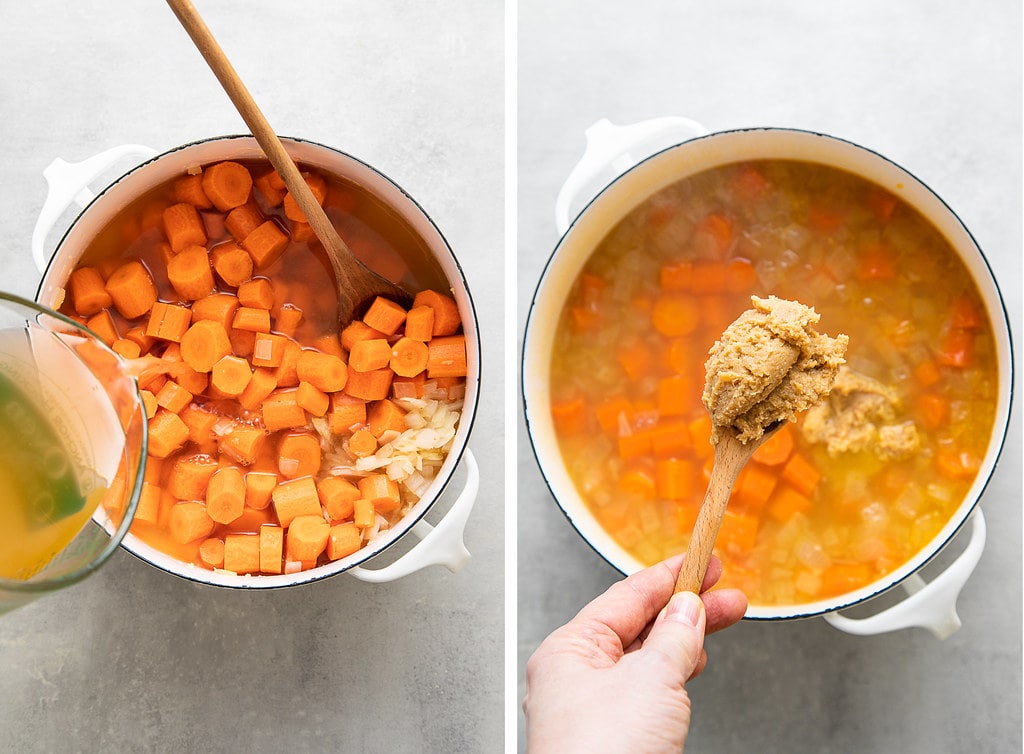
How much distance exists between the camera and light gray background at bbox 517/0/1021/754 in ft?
6.07

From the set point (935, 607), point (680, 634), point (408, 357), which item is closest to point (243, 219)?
point (408, 357)

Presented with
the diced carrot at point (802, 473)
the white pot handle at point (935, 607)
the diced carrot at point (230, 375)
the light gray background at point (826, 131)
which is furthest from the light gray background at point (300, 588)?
the white pot handle at point (935, 607)

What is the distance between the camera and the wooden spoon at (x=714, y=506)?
1.50m

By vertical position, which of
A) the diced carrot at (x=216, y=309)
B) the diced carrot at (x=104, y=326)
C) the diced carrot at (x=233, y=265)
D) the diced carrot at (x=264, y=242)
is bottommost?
the diced carrot at (x=104, y=326)

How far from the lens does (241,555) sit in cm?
167

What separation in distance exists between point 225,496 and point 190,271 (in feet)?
1.35

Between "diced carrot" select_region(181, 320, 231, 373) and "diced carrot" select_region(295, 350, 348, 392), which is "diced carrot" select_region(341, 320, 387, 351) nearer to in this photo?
"diced carrot" select_region(295, 350, 348, 392)

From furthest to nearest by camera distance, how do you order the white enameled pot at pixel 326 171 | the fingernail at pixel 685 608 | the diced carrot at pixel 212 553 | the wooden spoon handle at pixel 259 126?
the diced carrot at pixel 212 553
the white enameled pot at pixel 326 171
the fingernail at pixel 685 608
the wooden spoon handle at pixel 259 126

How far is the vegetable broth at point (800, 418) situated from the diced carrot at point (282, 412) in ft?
1.60

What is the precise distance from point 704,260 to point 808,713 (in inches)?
36.2

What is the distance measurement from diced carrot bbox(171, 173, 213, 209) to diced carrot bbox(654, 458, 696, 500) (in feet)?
3.21

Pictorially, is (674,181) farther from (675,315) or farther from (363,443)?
(363,443)

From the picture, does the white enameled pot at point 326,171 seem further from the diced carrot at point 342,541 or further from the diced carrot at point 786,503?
the diced carrot at point 786,503

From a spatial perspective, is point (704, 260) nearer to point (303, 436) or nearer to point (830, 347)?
point (830, 347)
